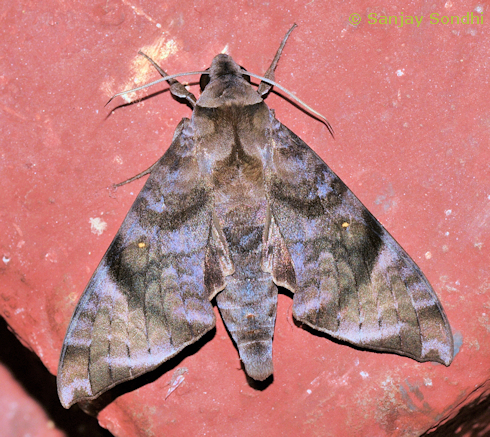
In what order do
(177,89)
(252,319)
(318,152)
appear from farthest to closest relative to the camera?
(318,152) < (177,89) < (252,319)

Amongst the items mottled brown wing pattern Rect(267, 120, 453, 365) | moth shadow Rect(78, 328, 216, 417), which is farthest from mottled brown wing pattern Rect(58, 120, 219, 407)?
mottled brown wing pattern Rect(267, 120, 453, 365)

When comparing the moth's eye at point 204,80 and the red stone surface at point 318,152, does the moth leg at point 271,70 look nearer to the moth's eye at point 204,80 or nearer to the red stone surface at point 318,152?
the red stone surface at point 318,152

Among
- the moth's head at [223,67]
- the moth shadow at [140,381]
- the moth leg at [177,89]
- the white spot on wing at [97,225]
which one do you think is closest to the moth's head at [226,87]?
the moth's head at [223,67]

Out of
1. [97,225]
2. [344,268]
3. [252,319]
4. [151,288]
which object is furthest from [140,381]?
[344,268]

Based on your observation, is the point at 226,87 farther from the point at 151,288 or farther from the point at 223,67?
the point at 151,288

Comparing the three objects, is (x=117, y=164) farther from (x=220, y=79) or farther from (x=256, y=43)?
(x=256, y=43)

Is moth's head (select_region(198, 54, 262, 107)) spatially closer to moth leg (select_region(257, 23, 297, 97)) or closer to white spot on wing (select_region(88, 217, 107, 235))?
moth leg (select_region(257, 23, 297, 97))

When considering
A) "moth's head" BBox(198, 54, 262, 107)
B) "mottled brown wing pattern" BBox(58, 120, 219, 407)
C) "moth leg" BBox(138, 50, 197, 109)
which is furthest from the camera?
"moth leg" BBox(138, 50, 197, 109)
